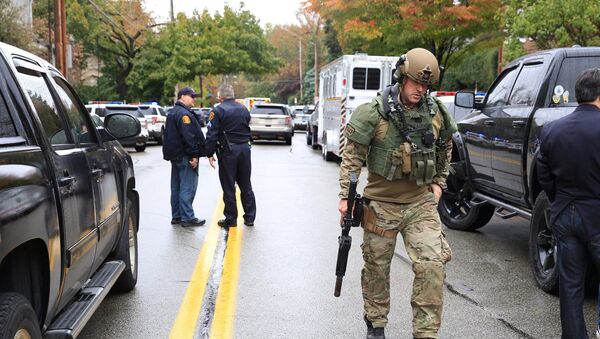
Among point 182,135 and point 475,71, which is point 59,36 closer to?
point 182,135

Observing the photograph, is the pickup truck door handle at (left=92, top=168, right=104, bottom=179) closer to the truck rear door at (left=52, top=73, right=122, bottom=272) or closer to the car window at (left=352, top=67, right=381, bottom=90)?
the truck rear door at (left=52, top=73, right=122, bottom=272)

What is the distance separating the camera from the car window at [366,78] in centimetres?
1686

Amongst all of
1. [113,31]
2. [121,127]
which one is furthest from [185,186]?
[113,31]

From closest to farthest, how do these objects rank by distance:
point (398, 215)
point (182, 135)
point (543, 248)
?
point (398, 215) → point (543, 248) → point (182, 135)

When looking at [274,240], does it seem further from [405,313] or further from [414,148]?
[414,148]

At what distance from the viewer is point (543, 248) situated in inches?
225

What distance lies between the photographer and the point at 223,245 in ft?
24.2

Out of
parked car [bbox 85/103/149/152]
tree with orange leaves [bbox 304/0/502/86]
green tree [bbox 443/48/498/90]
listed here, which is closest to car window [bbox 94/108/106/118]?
parked car [bbox 85/103/149/152]

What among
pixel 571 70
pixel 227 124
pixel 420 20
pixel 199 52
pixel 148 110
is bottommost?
pixel 148 110

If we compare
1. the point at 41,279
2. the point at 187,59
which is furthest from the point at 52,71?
the point at 187,59

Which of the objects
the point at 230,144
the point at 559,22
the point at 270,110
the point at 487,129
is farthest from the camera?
the point at 270,110

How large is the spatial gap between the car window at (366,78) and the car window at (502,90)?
9.47m

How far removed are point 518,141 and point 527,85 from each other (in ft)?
2.20

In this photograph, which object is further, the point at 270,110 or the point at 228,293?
the point at 270,110
